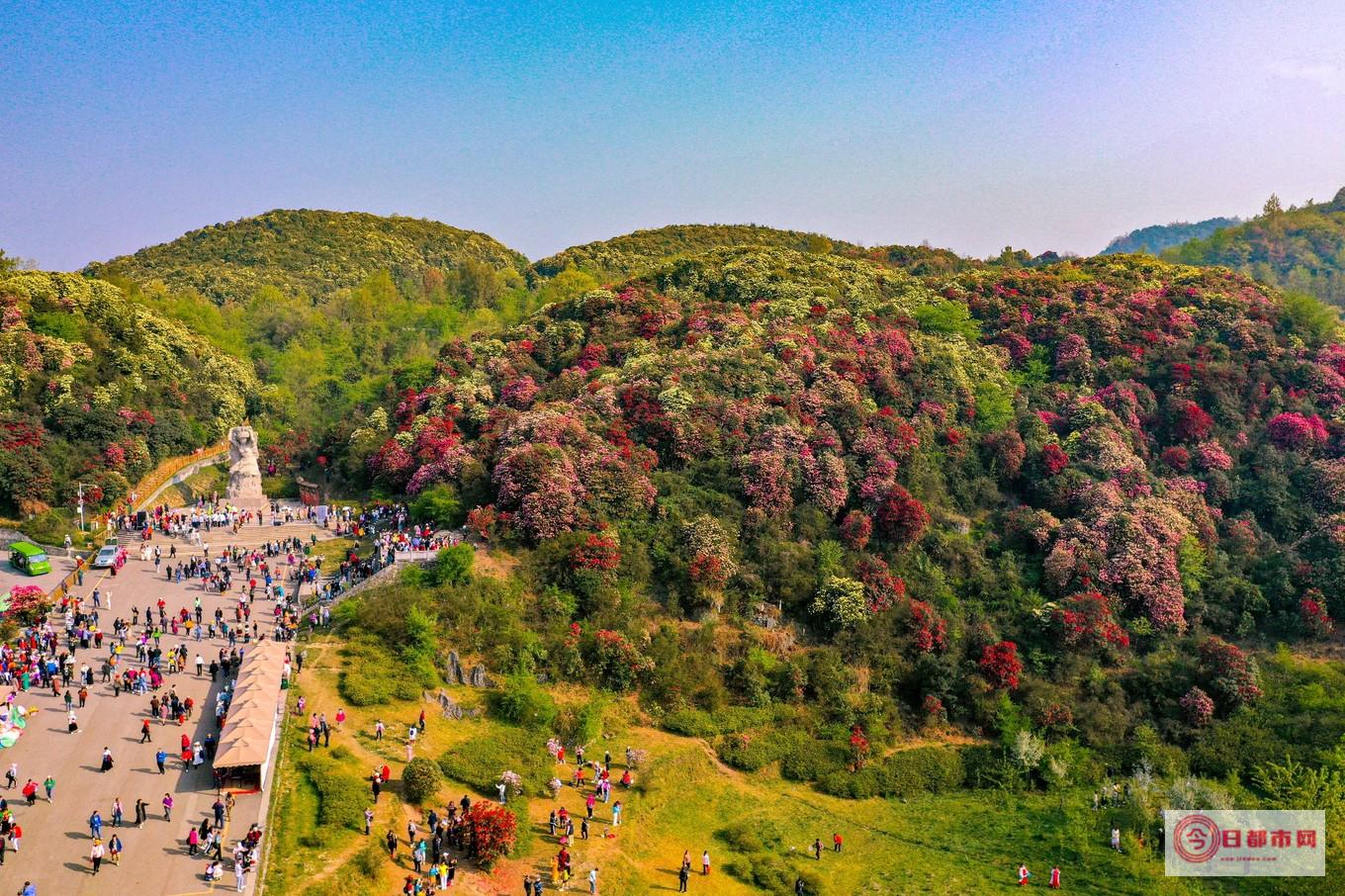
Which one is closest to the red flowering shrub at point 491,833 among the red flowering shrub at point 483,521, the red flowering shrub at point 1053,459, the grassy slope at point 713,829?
the grassy slope at point 713,829

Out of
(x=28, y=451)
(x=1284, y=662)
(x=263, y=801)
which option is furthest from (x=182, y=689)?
(x=1284, y=662)

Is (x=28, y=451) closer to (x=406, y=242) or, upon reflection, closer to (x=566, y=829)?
(x=566, y=829)

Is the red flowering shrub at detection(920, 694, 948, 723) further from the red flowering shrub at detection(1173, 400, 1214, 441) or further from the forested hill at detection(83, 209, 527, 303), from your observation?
the forested hill at detection(83, 209, 527, 303)

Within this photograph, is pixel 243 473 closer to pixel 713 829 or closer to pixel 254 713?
pixel 254 713

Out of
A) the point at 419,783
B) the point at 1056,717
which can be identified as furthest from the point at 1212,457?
the point at 419,783

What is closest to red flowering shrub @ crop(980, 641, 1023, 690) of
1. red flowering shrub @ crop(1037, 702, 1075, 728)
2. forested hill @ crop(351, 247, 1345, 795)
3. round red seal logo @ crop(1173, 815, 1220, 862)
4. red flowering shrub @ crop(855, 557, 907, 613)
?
forested hill @ crop(351, 247, 1345, 795)

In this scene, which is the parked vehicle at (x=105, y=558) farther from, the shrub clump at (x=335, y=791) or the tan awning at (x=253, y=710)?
the shrub clump at (x=335, y=791)
